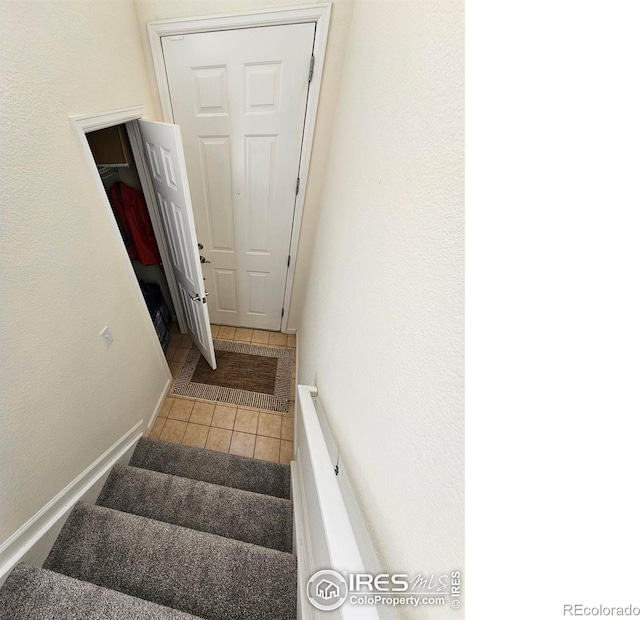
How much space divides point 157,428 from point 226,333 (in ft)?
3.31

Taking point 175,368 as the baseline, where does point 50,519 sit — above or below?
below

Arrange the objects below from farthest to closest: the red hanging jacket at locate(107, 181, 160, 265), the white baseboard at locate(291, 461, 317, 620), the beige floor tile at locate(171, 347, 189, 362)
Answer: the beige floor tile at locate(171, 347, 189, 362) → the red hanging jacket at locate(107, 181, 160, 265) → the white baseboard at locate(291, 461, 317, 620)

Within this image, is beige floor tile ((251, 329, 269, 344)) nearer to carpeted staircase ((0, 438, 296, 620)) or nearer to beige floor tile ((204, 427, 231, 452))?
beige floor tile ((204, 427, 231, 452))

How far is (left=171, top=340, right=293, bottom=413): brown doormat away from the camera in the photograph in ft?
7.07

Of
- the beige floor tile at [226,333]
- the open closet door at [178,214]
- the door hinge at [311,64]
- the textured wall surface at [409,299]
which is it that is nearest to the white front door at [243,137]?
the door hinge at [311,64]

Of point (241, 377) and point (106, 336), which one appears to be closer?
point (106, 336)

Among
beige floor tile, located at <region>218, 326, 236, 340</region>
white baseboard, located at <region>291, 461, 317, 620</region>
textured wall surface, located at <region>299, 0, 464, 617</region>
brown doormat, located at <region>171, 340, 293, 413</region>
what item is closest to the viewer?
textured wall surface, located at <region>299, 0, 464, 617</region>

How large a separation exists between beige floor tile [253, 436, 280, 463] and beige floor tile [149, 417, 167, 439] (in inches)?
27.9

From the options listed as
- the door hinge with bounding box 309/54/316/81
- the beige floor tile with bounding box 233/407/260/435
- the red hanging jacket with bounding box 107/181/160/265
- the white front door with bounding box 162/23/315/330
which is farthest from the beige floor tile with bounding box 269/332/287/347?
the door hinge with bounding box 309/54/316/81

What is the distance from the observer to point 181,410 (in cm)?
204

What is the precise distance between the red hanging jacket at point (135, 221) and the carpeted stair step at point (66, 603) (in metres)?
1.86

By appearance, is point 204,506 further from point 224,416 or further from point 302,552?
point 224,416

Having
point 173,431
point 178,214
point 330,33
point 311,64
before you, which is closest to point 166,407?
point 173,431
